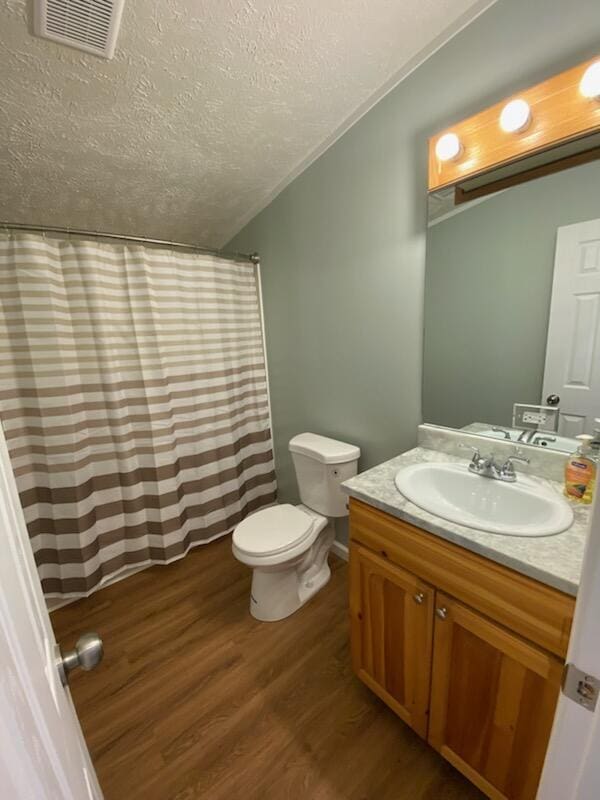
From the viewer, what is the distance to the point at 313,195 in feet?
5.71

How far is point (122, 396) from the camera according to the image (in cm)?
181

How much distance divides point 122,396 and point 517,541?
1.82m

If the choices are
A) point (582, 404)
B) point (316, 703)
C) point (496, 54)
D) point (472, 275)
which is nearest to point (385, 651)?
point (316, 703)

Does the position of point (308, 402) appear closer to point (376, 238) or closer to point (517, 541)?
point (376, 238)

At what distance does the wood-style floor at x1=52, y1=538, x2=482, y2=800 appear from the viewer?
1.07m

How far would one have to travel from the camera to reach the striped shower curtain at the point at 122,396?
1.55 m

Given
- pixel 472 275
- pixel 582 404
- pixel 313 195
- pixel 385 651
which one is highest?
pixel 313 195

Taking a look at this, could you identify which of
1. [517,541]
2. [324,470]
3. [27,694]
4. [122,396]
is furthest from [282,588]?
[27,694]

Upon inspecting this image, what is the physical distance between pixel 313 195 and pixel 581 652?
6.33ft

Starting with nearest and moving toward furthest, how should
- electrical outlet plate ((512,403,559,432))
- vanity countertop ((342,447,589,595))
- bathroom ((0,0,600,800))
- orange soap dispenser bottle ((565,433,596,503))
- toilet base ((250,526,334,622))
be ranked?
vanity countertop ((342,447,589,595)) < bathroom ((0,0,600,800)) < orange soap dispenser bottle ((565,433,596,503)) < electrical outlet plate ((512,403,559,432)) < toilet base ((250,526,334,622))

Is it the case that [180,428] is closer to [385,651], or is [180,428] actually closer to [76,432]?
[76,432]

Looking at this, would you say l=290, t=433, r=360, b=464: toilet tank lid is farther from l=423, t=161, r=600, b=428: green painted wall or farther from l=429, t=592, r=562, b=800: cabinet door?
l=429, t=592, r=562, b=800: cabinet door

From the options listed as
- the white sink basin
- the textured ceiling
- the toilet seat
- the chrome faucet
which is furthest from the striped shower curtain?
the chrome faucet

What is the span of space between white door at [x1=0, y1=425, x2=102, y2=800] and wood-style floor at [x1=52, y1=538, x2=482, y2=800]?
830 millimetres
